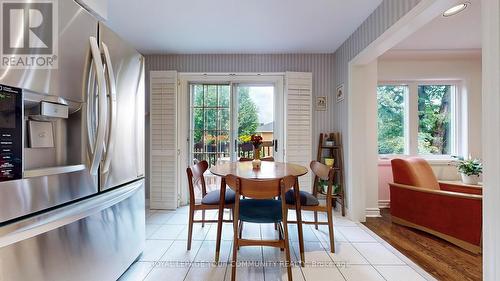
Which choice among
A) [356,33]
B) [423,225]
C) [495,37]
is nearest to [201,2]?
[356,33]

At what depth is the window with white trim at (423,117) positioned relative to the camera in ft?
13.1

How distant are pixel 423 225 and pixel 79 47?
3.56 meters

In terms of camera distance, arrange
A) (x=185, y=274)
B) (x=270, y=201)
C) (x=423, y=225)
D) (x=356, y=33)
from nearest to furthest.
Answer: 1. (x=185, y=274)
2. (x=270, y=201)
3. (x=423, y=225)
4. (x=356, y=33)

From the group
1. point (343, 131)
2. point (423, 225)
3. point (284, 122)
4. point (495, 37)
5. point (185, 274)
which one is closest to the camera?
point (495, 37)

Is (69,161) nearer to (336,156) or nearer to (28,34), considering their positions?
(28,34)

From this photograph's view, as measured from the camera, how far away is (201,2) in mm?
2398

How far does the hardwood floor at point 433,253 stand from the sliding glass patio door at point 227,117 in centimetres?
184

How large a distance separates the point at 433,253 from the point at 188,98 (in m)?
3.65

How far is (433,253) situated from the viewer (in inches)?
90.6

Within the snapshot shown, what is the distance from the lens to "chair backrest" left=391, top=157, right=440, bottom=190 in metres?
2.94

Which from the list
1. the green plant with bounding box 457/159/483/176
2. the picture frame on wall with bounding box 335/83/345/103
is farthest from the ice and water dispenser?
the green plant with bounding box 457/159/483/176

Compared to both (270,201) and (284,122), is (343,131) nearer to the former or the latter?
(284,122)

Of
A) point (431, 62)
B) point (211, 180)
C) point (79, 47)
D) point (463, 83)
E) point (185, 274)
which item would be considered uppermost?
point (431, 62)

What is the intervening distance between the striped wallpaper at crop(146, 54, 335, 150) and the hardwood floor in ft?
5.31
